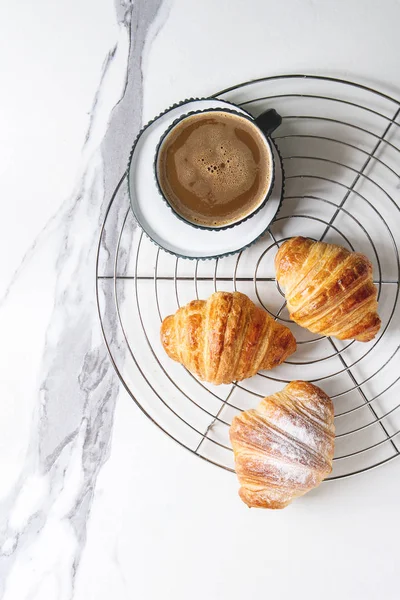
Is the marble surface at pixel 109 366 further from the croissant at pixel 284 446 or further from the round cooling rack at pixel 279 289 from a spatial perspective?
the croissant at pixel 284 446

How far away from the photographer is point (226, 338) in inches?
68.4

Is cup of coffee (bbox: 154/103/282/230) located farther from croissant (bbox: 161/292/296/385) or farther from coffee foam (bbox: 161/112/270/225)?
croissant (bbox: 161/292/296/385)

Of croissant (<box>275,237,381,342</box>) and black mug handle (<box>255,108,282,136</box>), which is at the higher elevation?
black mug handle (<box>255,108,282,136</box>)

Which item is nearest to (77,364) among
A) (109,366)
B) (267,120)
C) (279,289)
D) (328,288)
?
(109,366)

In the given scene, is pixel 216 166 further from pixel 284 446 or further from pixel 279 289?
pixel 284 446

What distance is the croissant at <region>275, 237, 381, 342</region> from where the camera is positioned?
173cm

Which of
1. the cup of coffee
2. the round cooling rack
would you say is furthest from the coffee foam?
the round cooling rack

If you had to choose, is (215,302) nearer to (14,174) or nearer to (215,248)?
(215,248)

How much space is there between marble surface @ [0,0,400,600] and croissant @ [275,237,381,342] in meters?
0.50

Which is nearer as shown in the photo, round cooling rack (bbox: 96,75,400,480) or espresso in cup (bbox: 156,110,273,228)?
espresso in cup (bbox: 156,110,273,228)

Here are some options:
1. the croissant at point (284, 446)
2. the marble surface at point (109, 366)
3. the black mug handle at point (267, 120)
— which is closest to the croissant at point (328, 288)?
the croissant at point (284, 446)

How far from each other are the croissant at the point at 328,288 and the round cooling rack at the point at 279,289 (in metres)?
0.16

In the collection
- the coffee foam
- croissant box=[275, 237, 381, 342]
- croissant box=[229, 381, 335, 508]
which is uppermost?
the coffee foam

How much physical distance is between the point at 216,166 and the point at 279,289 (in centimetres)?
44
